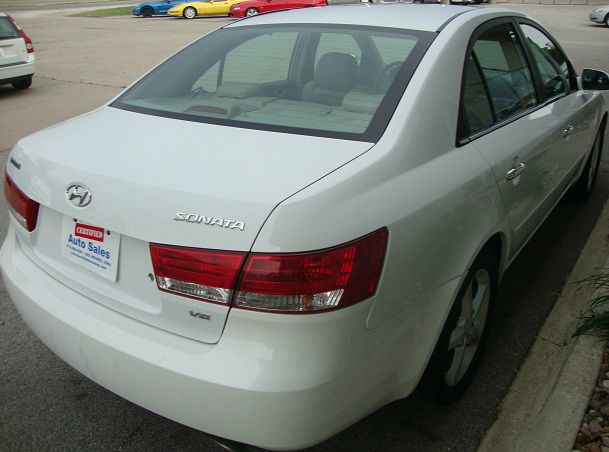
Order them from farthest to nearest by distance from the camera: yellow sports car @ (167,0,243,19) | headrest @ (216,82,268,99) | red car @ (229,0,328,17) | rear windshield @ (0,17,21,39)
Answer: yellow sports car @ (167,0,243,19)
red car @ (229,0,328,17)
rear windshield @ (0,17,21,39)
headrest @ (216,82,268,99)

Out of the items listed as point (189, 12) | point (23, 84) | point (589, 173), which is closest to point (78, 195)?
point (589, 173)

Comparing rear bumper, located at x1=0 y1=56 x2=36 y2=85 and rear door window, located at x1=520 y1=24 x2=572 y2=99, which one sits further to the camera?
rear bumper, located at x1=0 y1=56 x2=36 y2=85

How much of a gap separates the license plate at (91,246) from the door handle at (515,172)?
5.61 ft

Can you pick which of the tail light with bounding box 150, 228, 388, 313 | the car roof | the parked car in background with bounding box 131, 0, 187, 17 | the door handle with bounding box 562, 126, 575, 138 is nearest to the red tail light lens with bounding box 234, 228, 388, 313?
the tail light with bounding box 150, 228, 388, 313

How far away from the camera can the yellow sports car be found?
2842cm

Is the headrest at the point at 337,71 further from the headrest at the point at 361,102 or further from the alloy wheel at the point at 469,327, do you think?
the alloy wheel at the point at 469,327

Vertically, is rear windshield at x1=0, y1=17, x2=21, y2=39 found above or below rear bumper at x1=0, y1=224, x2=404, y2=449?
below

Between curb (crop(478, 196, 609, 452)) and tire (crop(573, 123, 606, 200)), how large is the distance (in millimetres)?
1822

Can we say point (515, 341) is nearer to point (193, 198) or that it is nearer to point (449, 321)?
point (449, 321)

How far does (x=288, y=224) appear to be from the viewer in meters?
1.76

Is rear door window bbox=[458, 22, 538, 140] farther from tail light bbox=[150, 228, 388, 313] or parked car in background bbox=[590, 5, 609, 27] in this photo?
parked car in background bbox=[590, 5, 609, 27]

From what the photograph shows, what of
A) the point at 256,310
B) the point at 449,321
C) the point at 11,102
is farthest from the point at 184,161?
the point at 11,102

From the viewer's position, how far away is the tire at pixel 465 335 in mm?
2432

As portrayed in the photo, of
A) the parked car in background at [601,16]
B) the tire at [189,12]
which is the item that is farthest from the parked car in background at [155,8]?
the parked car in background at [601,16]
